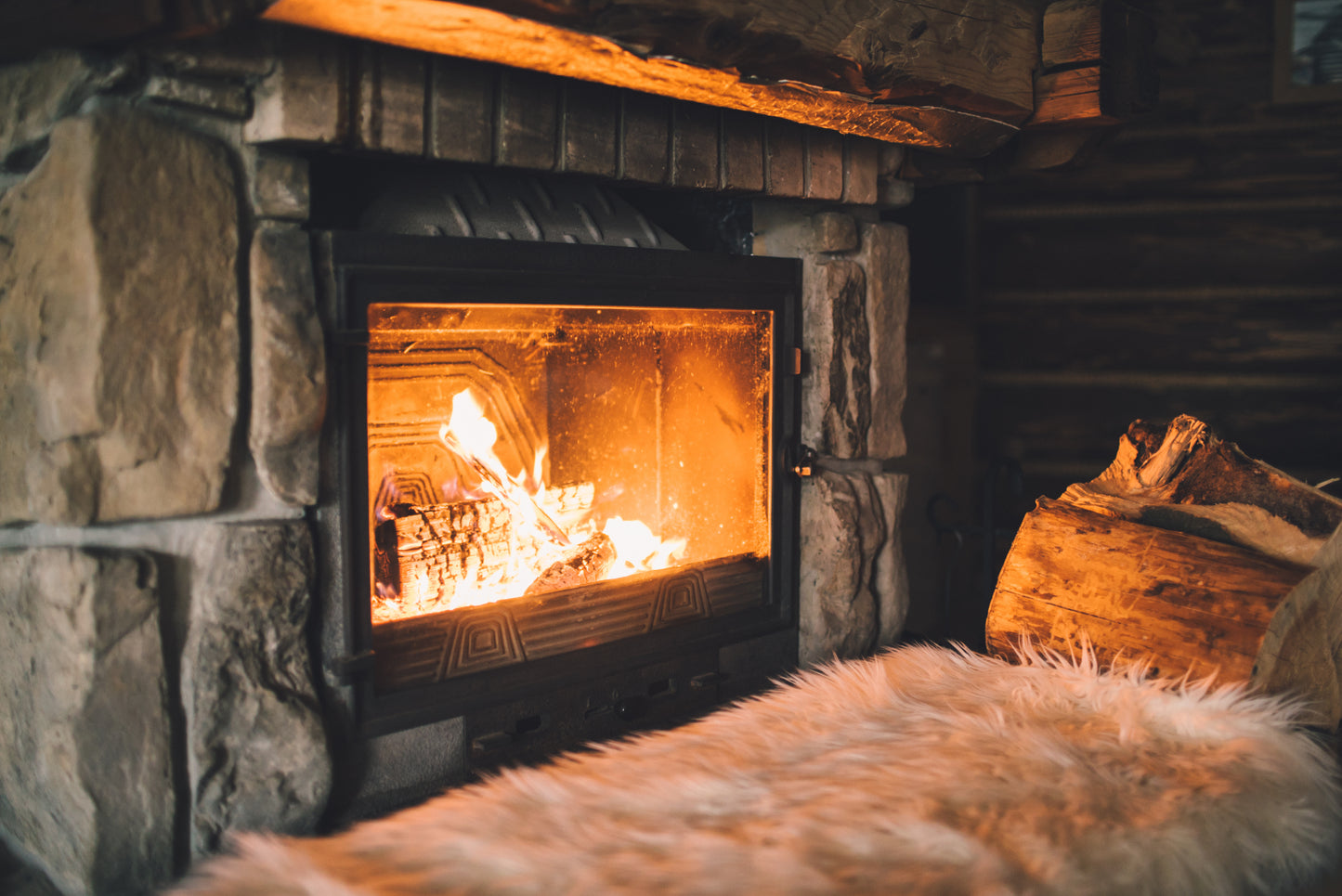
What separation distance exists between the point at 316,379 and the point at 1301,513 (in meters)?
1.78

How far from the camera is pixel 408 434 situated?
176cm

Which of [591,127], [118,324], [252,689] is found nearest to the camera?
[118,324]

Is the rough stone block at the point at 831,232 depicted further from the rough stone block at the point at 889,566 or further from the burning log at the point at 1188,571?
the burning log at the point at 1188,571

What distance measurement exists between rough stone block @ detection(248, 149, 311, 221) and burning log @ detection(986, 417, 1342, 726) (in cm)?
154

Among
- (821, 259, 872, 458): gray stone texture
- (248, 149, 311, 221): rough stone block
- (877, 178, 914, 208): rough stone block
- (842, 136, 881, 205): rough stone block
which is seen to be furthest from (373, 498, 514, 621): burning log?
(877, 178, 914, 208): rough stone block

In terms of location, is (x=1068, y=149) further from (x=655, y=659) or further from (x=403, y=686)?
(x=403, y=686)

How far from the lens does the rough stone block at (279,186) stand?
1.38 metres

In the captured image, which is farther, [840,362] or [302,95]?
[840,362]

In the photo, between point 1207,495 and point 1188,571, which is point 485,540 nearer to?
point 1188,571

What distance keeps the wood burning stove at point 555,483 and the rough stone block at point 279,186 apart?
0.07 metres

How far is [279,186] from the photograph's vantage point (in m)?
1.39

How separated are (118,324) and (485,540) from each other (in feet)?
2.54

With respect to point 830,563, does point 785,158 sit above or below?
above

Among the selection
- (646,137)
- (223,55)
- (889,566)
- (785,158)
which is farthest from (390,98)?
(889,566)
